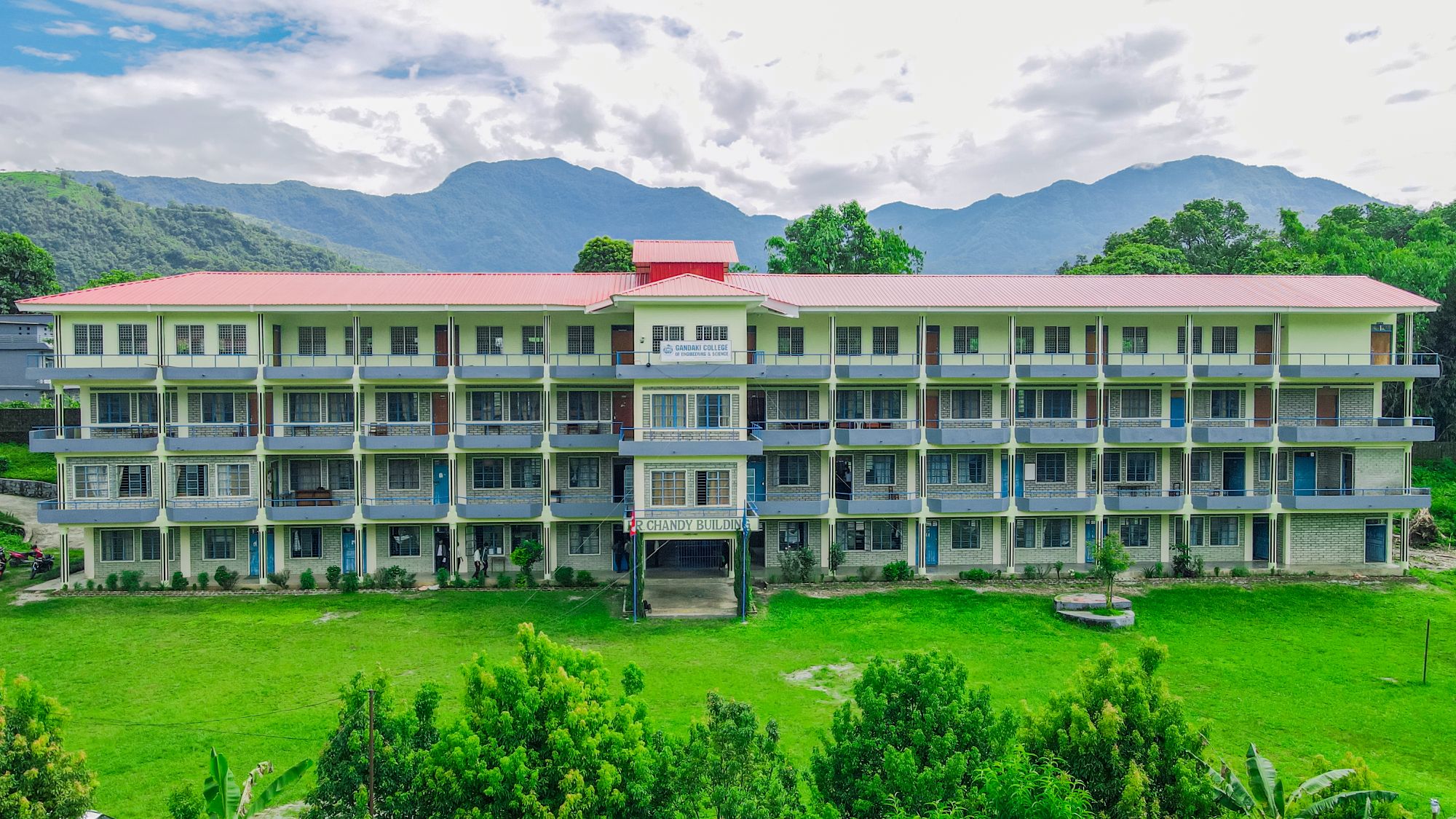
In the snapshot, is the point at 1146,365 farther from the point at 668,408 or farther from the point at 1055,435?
the point at 668,408

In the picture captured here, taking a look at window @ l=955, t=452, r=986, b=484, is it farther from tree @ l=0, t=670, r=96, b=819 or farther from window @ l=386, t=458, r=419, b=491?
tree @ l=0, t=670, r=96, b=819

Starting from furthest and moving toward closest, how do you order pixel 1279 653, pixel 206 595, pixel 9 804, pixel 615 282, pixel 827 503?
pixel 615 282
pixel 827 503
pixel 206 595
pixel 1279 653
pixel 9 804

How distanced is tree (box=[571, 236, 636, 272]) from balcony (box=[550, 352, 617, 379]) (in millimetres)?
28981

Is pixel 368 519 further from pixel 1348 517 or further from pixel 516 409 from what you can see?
pixel 1348 517

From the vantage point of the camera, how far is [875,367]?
38188 mm

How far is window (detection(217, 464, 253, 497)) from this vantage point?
3741 centimetres

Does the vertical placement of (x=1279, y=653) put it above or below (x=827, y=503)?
below

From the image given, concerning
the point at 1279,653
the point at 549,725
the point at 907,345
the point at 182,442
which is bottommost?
the point at 1279,653

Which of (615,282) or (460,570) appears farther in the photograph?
(615,282)

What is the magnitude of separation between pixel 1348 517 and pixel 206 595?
49.9 metres

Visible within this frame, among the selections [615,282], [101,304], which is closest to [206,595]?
[101,304]

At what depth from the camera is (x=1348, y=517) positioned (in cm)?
4041

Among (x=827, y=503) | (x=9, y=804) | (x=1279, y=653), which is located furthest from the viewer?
(x=827, y=503)

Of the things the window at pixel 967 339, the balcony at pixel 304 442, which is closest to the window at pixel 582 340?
the balcony at pixel 304 442
